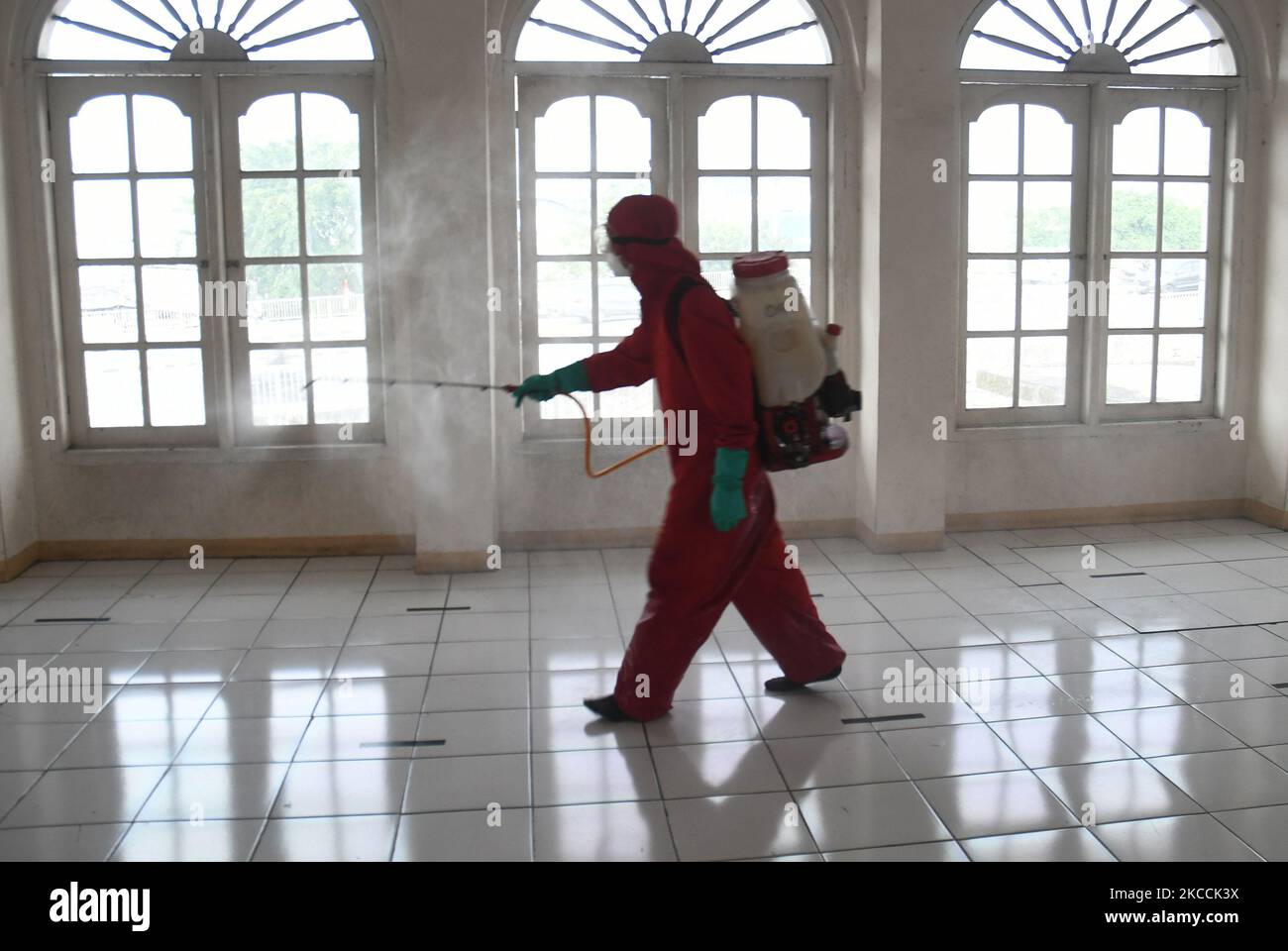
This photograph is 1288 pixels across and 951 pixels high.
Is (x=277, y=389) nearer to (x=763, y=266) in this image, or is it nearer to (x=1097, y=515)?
(x=763, y=266)

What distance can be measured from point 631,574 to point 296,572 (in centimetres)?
142

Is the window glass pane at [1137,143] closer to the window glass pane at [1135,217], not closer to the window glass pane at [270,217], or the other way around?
the window glass pane at [1135,217]

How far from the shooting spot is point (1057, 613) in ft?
15.1

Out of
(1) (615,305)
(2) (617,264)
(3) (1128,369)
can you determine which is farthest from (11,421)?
(3) (1128,369)

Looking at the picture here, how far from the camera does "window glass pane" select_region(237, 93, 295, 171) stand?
5336mm

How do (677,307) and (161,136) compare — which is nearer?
(677,307)

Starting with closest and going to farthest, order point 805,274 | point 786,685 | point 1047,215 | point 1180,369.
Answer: point 786,685 → point 805,274 → point 1047,215 → point 1180,369

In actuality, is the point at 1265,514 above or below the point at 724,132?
below

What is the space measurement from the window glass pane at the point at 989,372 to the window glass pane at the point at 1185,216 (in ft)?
3.10

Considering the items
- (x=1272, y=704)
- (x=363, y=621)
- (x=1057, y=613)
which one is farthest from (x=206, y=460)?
(x=1272, y=704)

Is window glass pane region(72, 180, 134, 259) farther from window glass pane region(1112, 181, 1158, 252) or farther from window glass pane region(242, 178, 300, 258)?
window glass pane region(1112, 181, 1158, 252)

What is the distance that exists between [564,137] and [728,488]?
2.66m

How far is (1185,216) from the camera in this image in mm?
5953

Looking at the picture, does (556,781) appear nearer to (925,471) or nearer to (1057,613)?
(1057,613)
